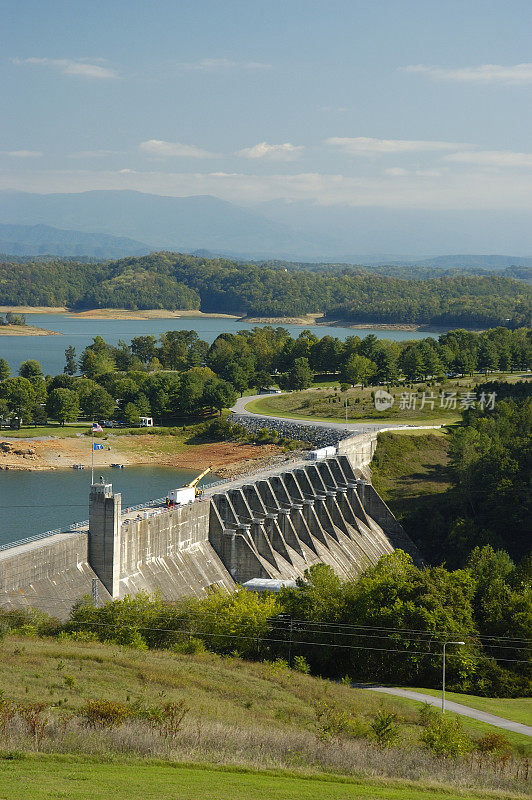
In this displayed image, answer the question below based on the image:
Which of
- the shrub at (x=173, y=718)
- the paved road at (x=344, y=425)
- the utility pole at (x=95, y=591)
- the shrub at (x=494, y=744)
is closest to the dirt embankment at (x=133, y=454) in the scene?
the paved road at (x=344, y=425)

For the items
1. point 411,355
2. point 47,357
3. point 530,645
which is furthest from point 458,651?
point 47,357

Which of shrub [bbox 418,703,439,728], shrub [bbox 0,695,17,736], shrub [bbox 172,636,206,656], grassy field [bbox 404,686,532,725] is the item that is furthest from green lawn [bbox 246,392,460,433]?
shrub [bbox 0,695,17,736]

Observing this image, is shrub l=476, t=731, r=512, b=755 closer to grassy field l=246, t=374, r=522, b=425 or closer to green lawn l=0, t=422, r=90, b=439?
grassy field l=246, t=374, r=522, b=425

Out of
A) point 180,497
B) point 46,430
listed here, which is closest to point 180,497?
point 180,497

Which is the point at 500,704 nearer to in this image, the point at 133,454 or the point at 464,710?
the point at 464,710

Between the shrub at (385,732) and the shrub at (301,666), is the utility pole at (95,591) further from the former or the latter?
the shrub at (385,732)

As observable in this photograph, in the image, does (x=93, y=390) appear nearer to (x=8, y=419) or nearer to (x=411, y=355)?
(x=8, y=419)
